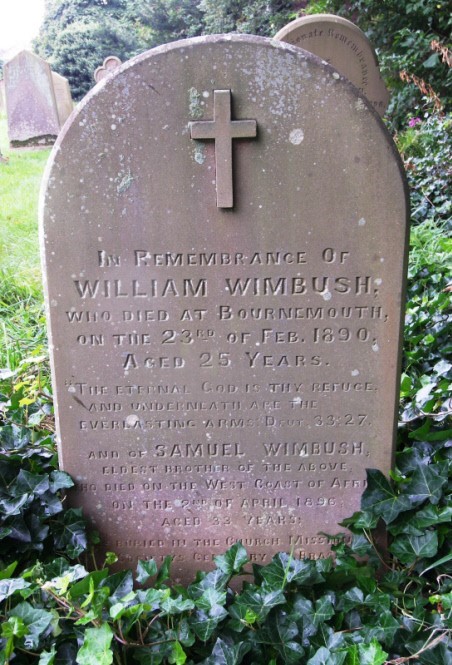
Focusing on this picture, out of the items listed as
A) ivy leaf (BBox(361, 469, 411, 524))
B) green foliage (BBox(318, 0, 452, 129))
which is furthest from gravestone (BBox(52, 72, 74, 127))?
ivy leaf (BBox(361, 469, 411, 524))

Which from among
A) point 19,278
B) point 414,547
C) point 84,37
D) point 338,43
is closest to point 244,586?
point 414,547

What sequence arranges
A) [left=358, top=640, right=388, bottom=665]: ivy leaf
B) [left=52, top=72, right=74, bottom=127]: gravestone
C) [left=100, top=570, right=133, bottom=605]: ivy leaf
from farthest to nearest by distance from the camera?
[left=52, top=72, right=74, bottom=127]: gravestone
[left=100, top=570, right=133, bottom=605]: ivy leaf
[left=358, top=640, right=388, bottom=665]: ivy leaf

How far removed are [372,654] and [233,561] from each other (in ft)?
2.06

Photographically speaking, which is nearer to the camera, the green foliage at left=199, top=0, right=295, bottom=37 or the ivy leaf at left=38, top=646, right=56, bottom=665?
the ivy leaf at left=38, top=646, right=56, bottom=665

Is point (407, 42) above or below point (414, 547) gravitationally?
above

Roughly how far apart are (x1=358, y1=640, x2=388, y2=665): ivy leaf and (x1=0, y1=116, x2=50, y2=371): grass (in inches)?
95.2

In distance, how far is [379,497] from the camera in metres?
2.51

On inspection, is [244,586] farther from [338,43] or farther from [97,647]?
[338,43]

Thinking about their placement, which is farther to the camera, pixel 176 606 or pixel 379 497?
pixel 379 497

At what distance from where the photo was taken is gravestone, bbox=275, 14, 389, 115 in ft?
24.8

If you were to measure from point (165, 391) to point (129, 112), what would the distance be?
1.17 meters

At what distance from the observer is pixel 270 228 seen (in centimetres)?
236

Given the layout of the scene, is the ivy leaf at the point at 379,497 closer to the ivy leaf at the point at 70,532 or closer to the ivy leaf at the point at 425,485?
the ivy leaf at the point at 425,485

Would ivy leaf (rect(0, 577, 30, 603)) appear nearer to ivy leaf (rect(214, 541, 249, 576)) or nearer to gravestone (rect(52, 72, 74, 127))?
ivy leaf (rect(214, 541, 249, 576))
